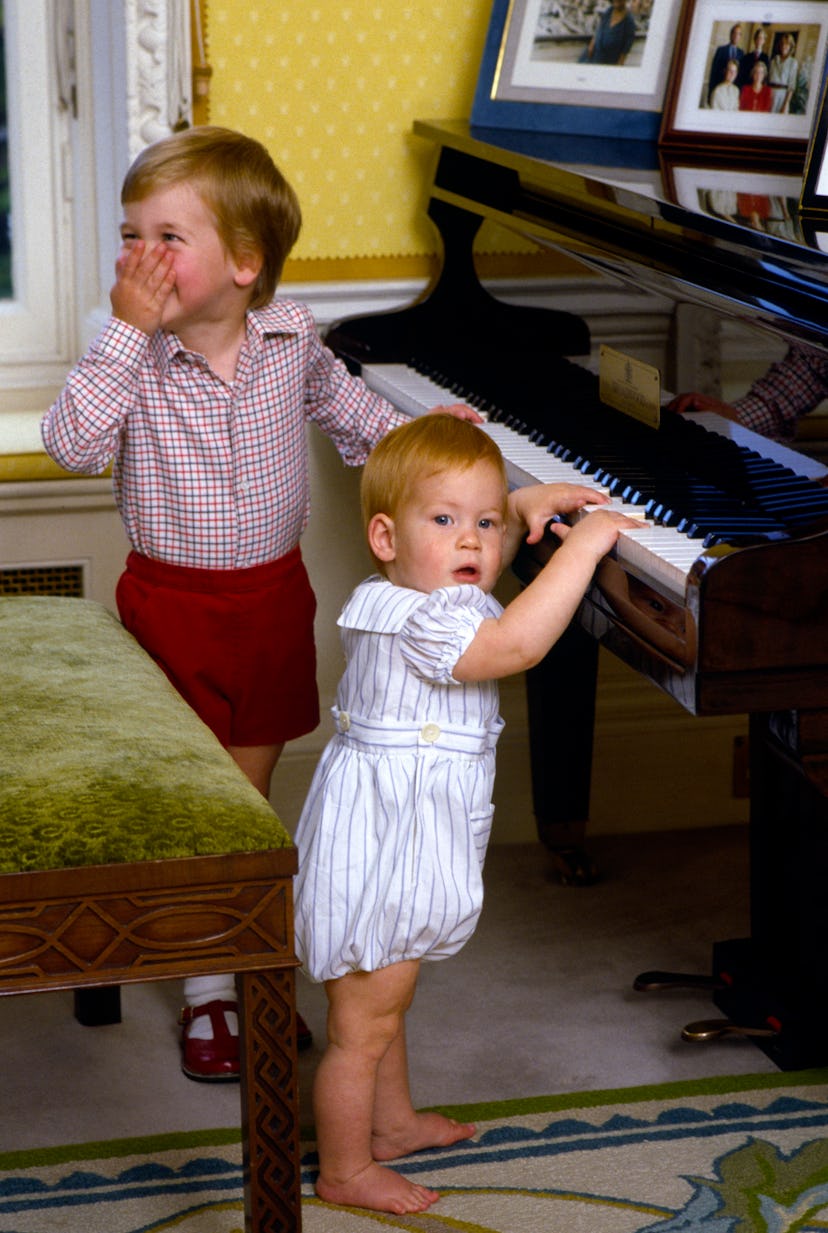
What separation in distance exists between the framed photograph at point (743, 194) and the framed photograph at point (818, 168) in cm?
2

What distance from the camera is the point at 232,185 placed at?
2242mm

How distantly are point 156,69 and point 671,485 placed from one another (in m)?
1.29

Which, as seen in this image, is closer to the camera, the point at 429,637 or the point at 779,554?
the point at 779,554

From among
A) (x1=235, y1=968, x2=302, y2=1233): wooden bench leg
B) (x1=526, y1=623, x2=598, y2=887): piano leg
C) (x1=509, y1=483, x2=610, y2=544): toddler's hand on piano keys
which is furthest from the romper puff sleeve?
(x1=526, y1=623, x2=598, y2=887): piano leg

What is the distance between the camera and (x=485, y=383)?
8.29 feet

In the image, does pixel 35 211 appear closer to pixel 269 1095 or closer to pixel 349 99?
pixel 349 99

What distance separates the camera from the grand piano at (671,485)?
1.69 metres

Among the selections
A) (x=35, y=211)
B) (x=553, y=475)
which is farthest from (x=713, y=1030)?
(x=35, y=211)

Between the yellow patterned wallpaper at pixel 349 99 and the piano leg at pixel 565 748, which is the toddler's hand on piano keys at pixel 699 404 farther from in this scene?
the yellow patterned wallpaper at pixel 349 99

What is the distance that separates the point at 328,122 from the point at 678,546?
1.42m

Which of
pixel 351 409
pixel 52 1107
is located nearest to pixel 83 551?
pixel 351 409

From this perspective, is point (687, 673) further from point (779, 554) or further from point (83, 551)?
point (83, 551)

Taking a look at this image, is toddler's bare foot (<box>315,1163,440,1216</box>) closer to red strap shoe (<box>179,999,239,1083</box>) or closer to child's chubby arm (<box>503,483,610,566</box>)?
red strap shoe (<box>179,999,239,1083</box>)

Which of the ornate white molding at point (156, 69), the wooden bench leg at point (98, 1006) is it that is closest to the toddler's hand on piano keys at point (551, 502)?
the wooden bench leg at point (98, 1006)
